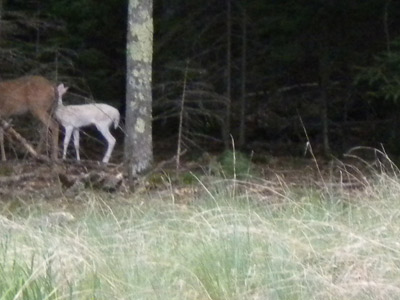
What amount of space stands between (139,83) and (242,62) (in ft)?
17.2

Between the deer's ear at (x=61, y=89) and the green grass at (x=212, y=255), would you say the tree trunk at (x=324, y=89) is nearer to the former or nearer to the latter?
the deer's ear at (x=61, y=89)

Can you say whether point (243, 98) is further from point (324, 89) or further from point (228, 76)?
point (324, 89)

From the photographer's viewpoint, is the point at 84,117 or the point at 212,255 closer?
the point at 212,255

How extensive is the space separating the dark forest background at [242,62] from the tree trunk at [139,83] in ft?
5.99

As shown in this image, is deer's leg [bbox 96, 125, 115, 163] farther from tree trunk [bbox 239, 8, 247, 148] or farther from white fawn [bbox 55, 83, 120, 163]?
tree trunk [bbox 239, 8, 247, 148]

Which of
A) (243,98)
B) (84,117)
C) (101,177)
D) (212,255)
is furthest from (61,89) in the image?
(212,255)

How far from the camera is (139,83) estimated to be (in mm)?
14312

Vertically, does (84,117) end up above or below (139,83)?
below

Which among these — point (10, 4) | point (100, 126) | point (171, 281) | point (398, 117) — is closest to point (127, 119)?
point (100, 126)

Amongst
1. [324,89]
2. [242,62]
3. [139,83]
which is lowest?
[324,89]

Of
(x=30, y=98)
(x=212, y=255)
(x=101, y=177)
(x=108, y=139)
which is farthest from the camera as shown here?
(x=30, y=98)

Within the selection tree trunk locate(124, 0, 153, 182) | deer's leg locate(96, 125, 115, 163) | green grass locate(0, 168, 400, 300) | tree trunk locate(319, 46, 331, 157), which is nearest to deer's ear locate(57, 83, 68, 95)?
deer's leg locate(96, 125, 115, 163)

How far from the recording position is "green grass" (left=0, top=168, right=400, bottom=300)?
6453 millimetres

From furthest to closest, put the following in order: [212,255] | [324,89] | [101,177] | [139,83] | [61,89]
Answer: [324,89] → [61,89] → [139,83] → [101,177] → [212,255]
